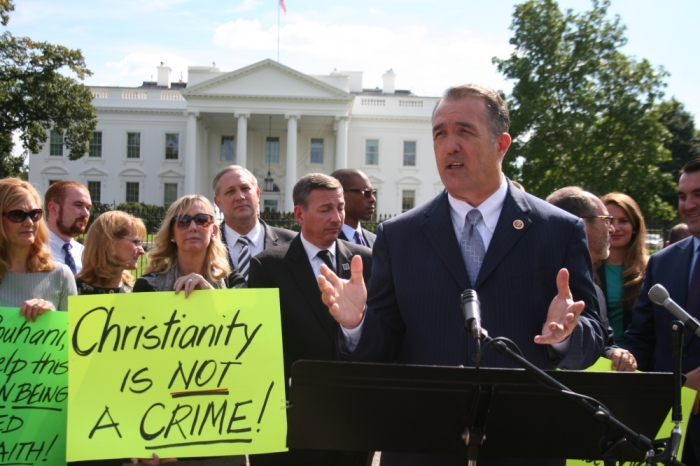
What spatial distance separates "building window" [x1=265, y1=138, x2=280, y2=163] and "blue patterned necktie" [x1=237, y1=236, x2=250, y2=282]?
5487 centimetres

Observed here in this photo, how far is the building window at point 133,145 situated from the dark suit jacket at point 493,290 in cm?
5980

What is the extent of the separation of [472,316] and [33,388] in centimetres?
275

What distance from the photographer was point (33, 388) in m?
3.48

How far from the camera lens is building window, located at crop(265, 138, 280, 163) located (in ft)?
195

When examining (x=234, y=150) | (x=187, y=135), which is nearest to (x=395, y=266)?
(x=187, y=135)

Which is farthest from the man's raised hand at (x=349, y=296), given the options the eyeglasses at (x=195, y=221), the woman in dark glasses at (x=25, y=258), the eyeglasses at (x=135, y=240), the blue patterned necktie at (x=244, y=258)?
the eyeglasses at (x=135, y=240)

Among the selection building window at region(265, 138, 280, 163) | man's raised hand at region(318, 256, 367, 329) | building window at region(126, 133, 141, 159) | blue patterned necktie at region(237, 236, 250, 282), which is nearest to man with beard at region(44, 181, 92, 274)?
blue patterned necktie at region(237, 236, 250, 282)

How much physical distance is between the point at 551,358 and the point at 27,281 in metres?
3.18

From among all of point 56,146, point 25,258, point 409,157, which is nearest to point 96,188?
point 56,146

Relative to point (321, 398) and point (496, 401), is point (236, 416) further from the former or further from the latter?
point (496, 401)

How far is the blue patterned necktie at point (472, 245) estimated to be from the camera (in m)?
2.65

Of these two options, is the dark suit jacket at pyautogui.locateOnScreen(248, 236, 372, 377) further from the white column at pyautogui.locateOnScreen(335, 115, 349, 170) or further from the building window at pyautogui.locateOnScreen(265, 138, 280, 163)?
the building window at pyautogui.locateOnScreen(265, 138, 280, 163)

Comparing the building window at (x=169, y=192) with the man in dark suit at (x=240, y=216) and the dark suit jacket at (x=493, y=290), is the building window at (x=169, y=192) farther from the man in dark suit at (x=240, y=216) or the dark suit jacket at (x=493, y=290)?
the dark suit jacket at (x=493, y=290)

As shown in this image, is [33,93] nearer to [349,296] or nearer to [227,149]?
[227,149]
